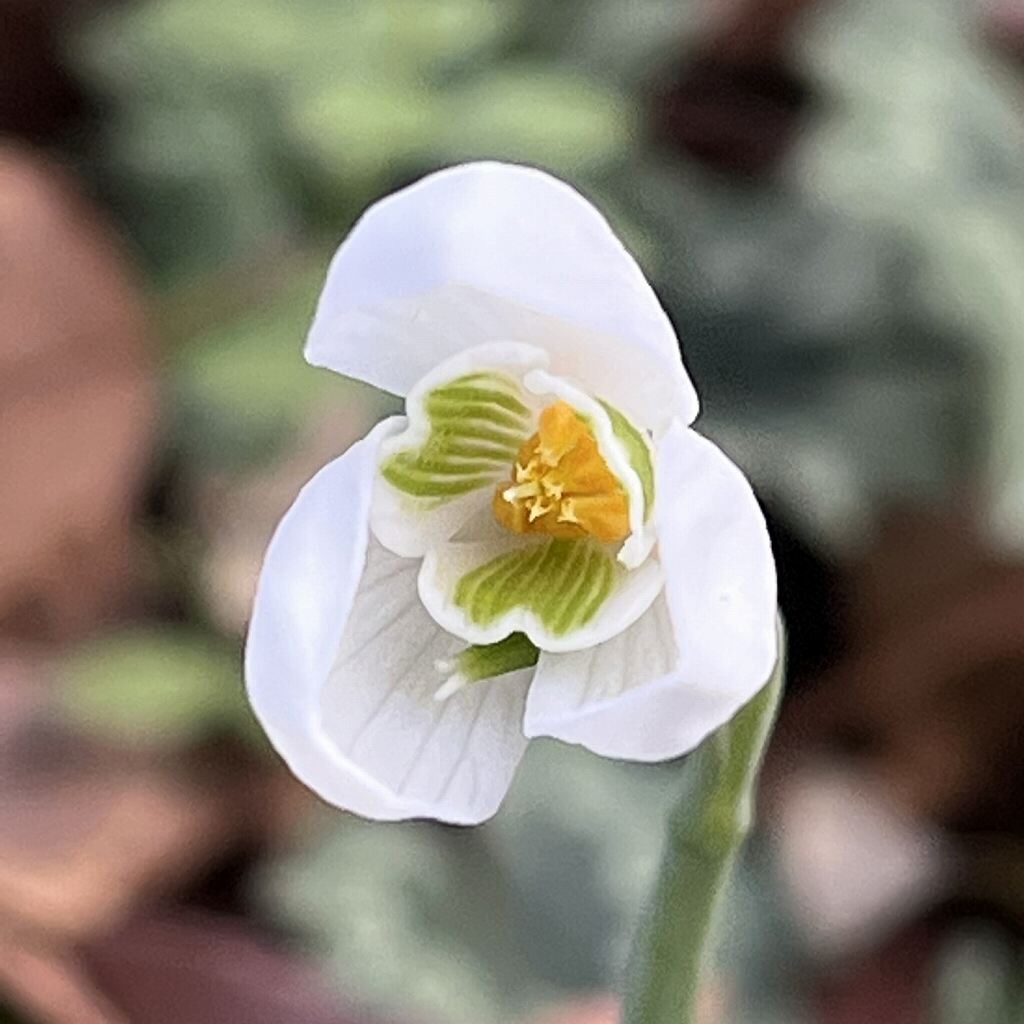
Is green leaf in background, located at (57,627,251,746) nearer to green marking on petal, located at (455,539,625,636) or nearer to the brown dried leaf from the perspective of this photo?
the brown dried leaf

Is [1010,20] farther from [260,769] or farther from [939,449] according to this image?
[260,769]

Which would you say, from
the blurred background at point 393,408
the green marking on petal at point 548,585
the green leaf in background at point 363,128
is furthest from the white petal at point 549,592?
the green leaf in background at point 363,128

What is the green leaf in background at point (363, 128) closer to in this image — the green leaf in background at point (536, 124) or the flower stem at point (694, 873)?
the green leaf in background at point (536, 124)

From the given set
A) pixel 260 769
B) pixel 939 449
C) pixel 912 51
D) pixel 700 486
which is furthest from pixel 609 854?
pixel 700 486

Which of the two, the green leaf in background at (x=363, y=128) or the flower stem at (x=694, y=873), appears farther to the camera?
the green leaf in background at (x=363, y=128)

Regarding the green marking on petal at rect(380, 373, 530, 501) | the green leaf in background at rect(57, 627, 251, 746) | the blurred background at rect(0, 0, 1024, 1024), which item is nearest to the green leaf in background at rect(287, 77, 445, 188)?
the blurred background at rect(0, 0, 1024, 1024)

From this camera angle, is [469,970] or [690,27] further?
[690,27]
